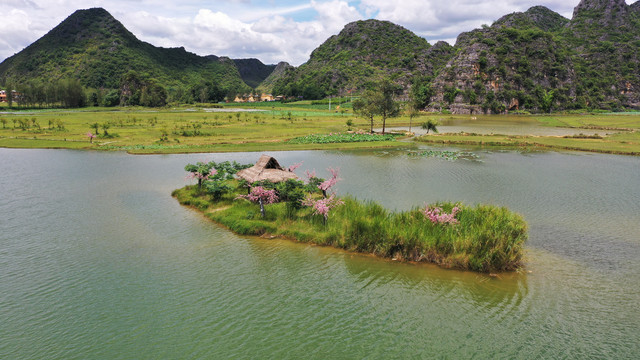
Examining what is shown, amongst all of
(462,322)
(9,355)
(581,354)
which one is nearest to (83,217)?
(9,355)

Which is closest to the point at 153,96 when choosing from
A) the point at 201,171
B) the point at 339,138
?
the point at 339,138

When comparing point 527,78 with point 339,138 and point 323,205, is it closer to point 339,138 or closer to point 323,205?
point 339,138

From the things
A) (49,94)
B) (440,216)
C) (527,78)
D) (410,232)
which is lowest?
(410,232)

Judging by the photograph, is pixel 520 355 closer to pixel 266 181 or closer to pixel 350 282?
pixel 350 282

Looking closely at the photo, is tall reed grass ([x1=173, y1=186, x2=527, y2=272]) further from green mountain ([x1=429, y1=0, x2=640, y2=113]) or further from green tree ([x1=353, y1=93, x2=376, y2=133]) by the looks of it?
green mountain ([x1=429, y1=0, x2=640, y2=113])

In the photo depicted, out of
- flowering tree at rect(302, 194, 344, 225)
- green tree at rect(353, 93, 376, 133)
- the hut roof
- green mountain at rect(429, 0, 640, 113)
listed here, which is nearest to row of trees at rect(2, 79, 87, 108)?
green tree at rect(353, 93, 376, 133)

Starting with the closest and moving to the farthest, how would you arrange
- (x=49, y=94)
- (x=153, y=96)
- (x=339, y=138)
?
(x=339, y=138) → (x=49, y=94) → (x=153, y=96)
